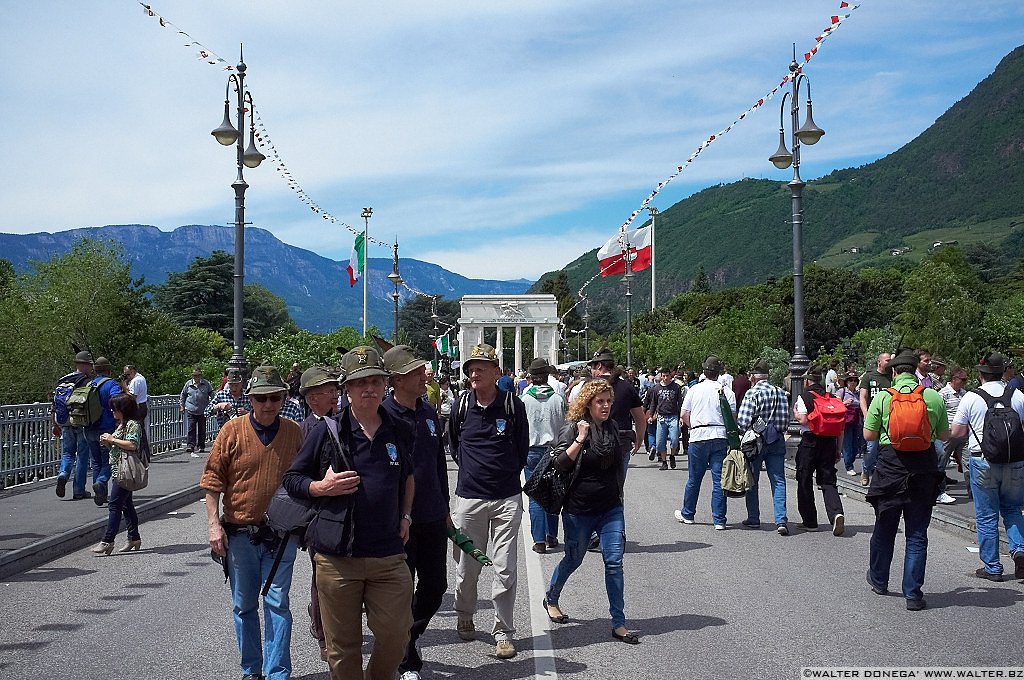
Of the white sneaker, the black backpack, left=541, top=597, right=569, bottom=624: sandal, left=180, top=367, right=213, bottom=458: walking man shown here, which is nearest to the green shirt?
the black backpack

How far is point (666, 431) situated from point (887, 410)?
1187 cm

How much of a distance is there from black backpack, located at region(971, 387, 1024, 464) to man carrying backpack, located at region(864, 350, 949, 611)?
85 cm

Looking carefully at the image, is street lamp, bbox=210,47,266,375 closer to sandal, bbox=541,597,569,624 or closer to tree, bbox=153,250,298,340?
sandal, bbox=541,597,569,624

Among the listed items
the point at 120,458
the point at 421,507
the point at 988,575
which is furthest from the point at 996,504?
the point at 120,458

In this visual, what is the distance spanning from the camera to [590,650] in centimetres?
606

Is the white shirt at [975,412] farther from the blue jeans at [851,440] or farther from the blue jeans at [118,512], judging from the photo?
the blue jeans at [851,440]

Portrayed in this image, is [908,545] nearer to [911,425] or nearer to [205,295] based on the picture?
[911,425]

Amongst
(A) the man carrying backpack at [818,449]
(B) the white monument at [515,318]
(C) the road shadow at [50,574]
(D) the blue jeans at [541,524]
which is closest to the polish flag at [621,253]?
(A) the man carrying backpack at [818,449]

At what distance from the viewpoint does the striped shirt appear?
10.9 m

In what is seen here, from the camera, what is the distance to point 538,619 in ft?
22.5

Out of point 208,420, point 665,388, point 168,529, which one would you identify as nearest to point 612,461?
point 168,529

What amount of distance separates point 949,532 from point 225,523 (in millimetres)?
8512

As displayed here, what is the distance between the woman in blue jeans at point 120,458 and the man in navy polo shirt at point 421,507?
4337 mm

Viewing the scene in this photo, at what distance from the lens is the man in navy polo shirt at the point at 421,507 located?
5.73 m
